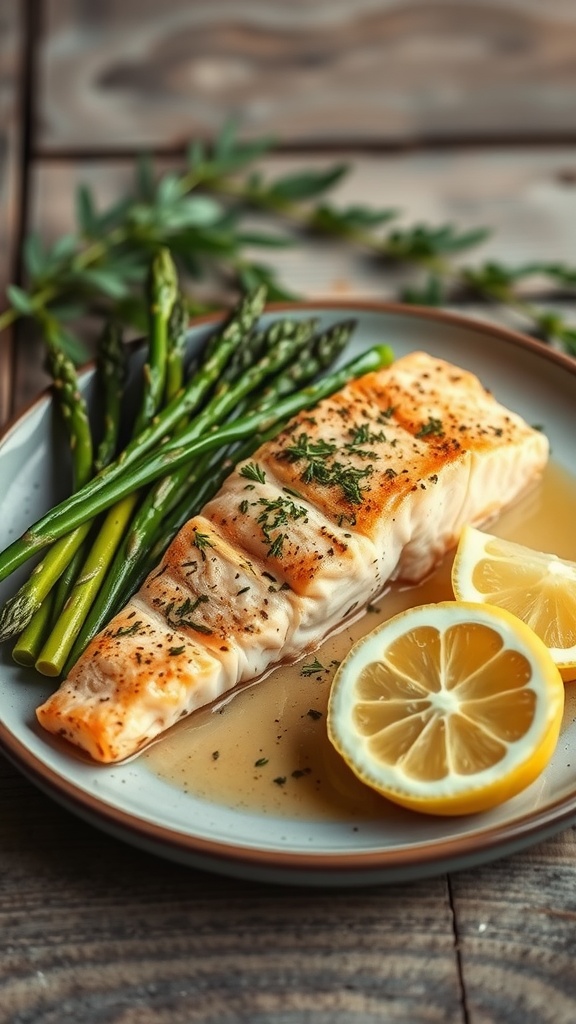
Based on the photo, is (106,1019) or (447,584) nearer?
(106,1019)

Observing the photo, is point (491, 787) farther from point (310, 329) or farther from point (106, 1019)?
point (310, 329)

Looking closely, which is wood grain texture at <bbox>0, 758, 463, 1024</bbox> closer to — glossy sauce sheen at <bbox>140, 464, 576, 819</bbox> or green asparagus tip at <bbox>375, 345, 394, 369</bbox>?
glossy sauce sheen at <bbox>140, 464, 576, 819</bbox>

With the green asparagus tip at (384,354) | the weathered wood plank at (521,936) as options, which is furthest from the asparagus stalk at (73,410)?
the weathered wood plank at (521,936)

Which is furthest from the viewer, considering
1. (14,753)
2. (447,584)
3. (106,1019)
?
(447,584)

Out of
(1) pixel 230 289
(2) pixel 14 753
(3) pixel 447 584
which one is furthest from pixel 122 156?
(2) pixel 14 753

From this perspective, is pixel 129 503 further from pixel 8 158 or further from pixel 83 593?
pixel 8 158

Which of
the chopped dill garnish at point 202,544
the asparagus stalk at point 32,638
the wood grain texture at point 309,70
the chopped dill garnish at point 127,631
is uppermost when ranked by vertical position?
the wood grain texture at point 309,70

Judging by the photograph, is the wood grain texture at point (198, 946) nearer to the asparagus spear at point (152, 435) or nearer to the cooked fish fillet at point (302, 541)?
the cooked fish fillet at point (302, 541)

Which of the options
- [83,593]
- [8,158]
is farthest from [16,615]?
[8,158]
